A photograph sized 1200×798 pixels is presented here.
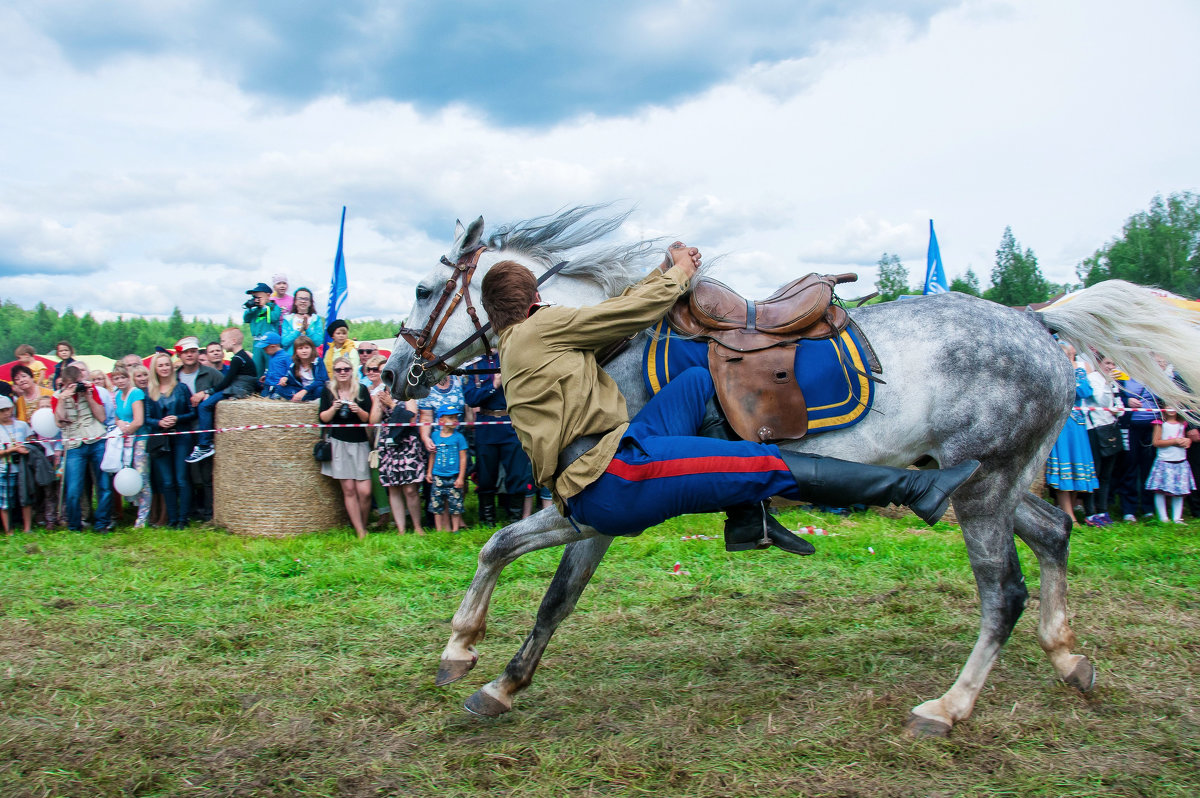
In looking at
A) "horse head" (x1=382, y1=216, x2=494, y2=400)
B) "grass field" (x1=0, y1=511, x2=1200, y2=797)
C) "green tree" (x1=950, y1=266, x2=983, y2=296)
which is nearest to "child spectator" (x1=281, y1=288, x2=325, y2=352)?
"grass field" (x1=0, y1=511, x2=1200, y2=797)

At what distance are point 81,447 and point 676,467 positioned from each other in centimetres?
843

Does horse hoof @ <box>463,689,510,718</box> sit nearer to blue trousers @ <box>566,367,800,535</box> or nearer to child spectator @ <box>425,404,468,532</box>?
blue trousers @ <box>566,367,800,535</box>

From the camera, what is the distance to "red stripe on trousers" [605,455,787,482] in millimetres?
3164

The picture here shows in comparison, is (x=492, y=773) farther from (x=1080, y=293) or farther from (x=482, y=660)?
(x=1080, y=293)

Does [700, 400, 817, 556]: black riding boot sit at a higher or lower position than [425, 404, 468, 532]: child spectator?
higher

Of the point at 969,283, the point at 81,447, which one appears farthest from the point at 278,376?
the point at 969,283

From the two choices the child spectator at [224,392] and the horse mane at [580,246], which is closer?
the horse mane at [580,246]

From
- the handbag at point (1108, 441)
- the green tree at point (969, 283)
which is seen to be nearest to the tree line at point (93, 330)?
the green tree at point (969, 283)

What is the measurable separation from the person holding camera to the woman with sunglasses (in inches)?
110

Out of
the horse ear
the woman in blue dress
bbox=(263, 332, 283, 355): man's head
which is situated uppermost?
the horse ear

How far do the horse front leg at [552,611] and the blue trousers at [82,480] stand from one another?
7038mm

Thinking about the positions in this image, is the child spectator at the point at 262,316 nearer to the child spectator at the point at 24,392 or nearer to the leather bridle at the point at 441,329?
the child spectator at the point at 24,392

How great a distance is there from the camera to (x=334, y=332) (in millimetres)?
9258

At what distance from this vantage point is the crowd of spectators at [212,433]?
8172 millimetres
